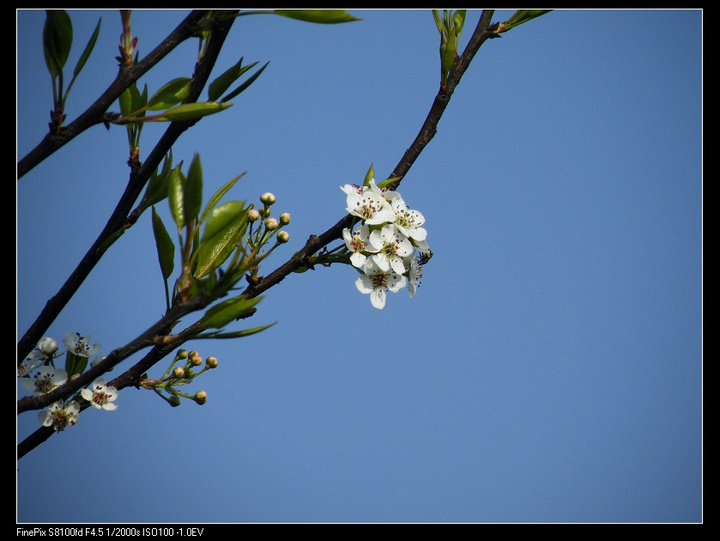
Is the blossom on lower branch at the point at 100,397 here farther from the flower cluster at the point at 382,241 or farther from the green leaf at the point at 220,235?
the flower cluster at the point at 382,241

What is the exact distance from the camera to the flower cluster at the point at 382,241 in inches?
85.1

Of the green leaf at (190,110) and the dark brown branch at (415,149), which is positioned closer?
the green leaf at (190,110)

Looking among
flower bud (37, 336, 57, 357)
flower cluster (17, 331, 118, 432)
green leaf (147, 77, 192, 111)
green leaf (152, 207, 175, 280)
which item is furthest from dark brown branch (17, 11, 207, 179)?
flower bud (37, 336, 57, 357)

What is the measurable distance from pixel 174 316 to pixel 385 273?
2.98 ft

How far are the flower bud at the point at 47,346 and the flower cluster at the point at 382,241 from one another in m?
1.29

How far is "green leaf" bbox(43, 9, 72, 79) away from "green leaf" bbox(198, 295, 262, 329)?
31.0 inches

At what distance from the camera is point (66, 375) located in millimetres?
2559

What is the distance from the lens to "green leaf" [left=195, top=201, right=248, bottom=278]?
1.76 meters

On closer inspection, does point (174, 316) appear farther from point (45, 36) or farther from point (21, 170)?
point (45, 36)

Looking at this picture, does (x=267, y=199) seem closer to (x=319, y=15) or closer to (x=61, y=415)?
(x=319, y=15)

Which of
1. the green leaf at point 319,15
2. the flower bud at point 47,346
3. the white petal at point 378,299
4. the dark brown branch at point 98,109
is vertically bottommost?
the flower bud at point 47,346

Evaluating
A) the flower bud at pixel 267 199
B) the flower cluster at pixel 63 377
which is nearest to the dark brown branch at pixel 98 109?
the flower bud at pixel 267 199

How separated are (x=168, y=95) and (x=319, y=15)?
507 millimetres
